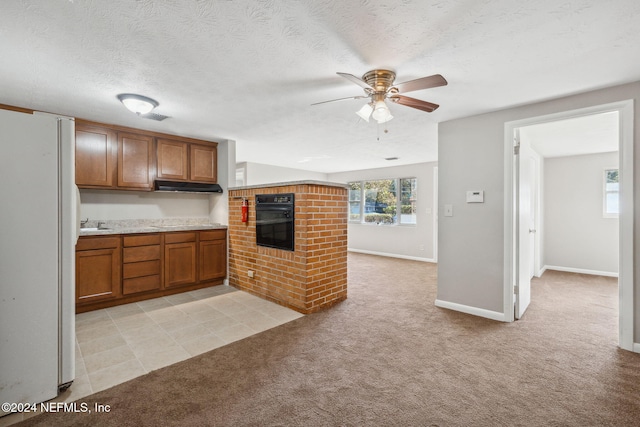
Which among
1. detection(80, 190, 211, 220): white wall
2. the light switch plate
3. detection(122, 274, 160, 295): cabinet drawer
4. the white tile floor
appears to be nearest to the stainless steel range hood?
detection(80, 190, 211, 220): white wall

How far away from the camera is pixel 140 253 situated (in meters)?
3.57

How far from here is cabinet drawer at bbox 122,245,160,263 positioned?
137 inches

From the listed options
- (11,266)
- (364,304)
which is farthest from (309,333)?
(11,266)

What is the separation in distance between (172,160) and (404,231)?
16.5 ft

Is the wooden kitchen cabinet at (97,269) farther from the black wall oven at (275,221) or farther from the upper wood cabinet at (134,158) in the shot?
the black wall oven at (275,221)

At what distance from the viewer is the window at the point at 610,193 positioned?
5.06 m

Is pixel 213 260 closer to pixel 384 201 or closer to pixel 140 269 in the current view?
pixel 140 269

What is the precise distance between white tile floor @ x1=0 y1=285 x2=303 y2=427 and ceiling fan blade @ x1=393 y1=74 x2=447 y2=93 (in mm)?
2431

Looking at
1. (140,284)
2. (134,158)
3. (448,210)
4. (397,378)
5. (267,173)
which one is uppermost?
(267,173)

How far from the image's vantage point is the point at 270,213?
3.65 metres

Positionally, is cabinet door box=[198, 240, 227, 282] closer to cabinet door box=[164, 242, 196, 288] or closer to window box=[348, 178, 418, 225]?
cabinet door box=[164, 242, 196, 288]

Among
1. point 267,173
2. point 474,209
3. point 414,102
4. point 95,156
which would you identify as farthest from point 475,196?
point 267,173

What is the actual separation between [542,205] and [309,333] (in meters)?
5.47

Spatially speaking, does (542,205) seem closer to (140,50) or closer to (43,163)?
(140,50)
